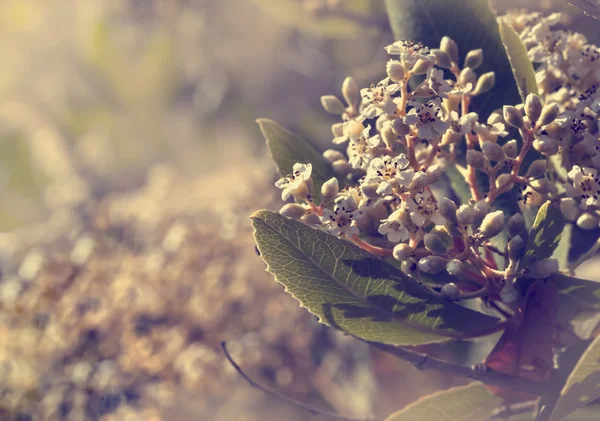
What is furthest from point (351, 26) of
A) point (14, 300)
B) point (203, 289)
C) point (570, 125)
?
point (14, 300)

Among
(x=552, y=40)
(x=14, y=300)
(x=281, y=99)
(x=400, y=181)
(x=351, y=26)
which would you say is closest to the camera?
(x=400, y=181)

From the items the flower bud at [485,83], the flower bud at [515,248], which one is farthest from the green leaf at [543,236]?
the flower bud at [485,83]

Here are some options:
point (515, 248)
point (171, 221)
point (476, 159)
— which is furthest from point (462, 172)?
point (171, 221)

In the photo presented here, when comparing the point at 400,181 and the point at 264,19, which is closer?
the point at 400,181

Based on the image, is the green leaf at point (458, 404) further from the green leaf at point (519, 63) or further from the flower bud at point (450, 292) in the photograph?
the green leaf at point (519, 63)

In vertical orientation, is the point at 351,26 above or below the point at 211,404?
above

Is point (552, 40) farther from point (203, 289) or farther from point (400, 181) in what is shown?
point (203, 289)

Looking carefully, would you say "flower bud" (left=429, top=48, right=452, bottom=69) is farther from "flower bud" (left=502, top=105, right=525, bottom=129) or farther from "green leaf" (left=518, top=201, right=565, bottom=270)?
"green leaf" (left=518, top=201, right=565, bottom=270)

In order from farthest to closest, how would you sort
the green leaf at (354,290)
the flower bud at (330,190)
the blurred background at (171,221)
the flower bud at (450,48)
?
the blurred background at (171,221) < the flower bud at (450,48) < the flower bud at (330,190) < the green leaf at (354,290)
